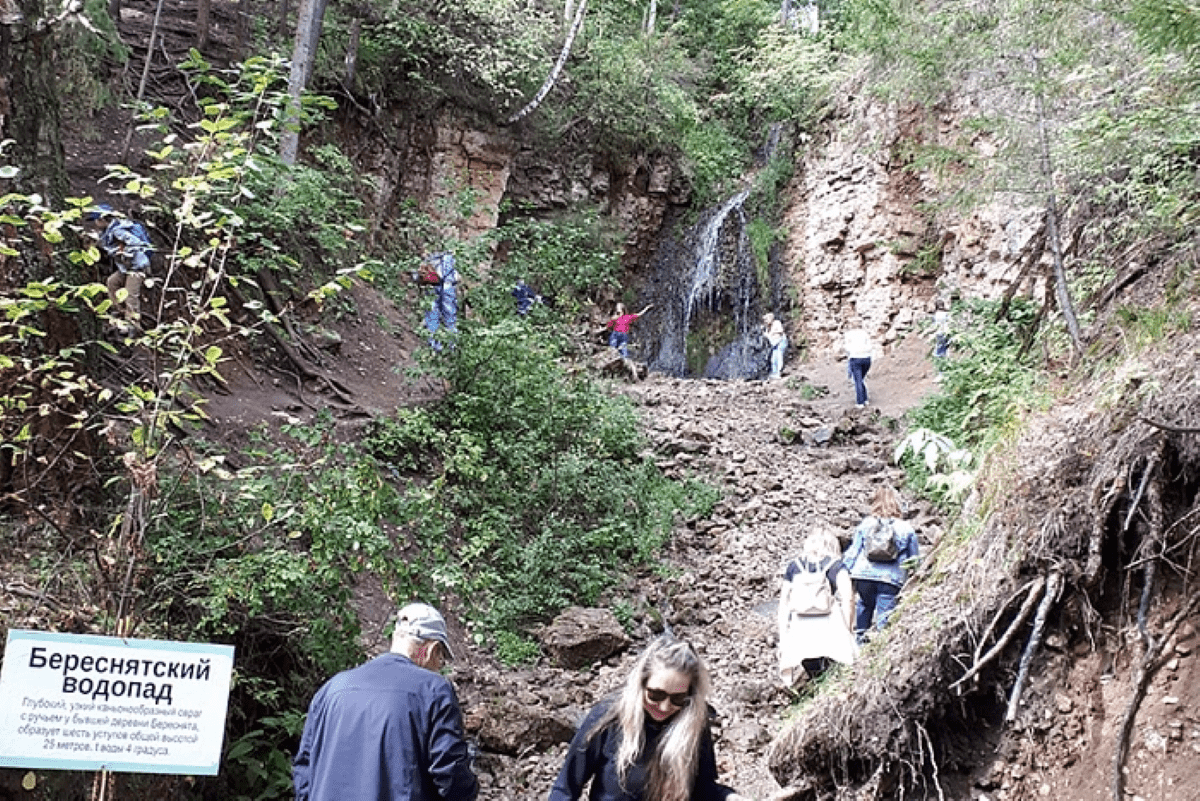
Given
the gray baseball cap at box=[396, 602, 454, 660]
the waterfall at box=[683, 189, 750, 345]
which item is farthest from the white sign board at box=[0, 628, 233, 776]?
the waterfall at box=[683, 189, 750, 345]

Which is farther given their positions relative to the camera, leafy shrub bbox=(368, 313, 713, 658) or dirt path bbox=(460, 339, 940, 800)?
leafy shrub bbox=(368, 313, 713, 658)

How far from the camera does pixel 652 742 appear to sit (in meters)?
3.21

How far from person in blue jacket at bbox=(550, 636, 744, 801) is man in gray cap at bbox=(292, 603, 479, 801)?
0.41 metres

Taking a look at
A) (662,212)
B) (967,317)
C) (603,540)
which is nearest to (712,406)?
(967,317)

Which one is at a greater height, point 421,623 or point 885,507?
point 885,507

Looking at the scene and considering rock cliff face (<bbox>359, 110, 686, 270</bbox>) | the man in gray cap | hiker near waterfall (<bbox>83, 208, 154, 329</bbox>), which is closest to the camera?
the man in gray cap

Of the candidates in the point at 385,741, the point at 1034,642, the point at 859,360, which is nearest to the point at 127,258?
the point at 385,741

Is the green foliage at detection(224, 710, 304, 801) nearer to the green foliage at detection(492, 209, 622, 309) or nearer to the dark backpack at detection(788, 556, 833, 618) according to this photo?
the dark backpack at detection(788, 556, 833, 618)

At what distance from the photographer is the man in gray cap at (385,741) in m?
3.14

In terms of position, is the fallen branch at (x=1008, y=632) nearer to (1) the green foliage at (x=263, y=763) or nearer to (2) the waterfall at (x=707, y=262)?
(1) the green foliage at (x=263, y=763)

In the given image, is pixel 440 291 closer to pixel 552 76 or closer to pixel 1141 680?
pixel 552 76

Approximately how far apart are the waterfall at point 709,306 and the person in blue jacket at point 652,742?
16877 millimetres

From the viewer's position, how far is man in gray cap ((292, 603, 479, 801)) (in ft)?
10.3

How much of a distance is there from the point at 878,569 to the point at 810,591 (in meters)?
0.53
